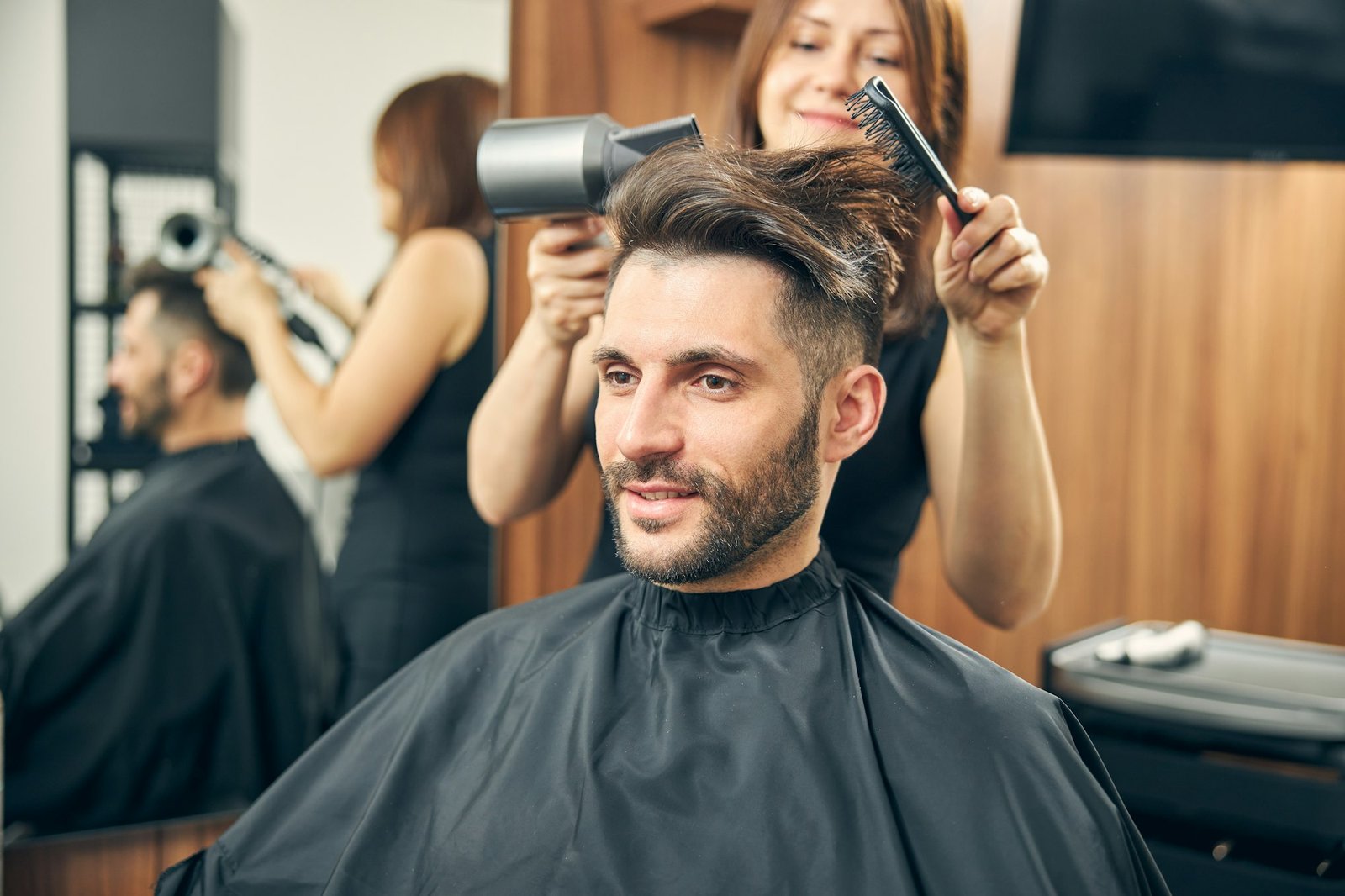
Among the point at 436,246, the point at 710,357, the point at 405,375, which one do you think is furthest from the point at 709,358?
the point at 436,246

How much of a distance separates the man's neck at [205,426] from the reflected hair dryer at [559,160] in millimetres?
948

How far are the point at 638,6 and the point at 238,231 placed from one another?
36.7 inches

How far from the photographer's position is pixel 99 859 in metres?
2.10

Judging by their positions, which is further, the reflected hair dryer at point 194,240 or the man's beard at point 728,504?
the reflected hair dryer at point 194,240

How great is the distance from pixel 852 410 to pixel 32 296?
59.9 inches

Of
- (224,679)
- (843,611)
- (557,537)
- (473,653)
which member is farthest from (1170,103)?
(224,679)

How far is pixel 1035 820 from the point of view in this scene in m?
1.03

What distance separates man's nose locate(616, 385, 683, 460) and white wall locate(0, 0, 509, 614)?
45.6 inches

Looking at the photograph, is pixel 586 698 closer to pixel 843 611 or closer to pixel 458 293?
pixel 843 611

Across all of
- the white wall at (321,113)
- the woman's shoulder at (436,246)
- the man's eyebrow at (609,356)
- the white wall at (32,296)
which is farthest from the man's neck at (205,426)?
the man's eyebrow at (609,356)

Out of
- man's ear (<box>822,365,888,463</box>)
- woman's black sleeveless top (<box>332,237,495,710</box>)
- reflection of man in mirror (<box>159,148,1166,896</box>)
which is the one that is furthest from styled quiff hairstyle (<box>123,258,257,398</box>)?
man's ear (<box>822,365,888,463</box>)

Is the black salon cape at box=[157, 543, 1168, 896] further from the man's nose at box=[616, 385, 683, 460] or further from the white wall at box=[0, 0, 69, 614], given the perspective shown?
the white wall at box=[0, 0, 69, 614]

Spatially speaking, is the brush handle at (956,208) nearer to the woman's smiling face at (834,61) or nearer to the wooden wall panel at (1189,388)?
the woman's smiling face at (834,61)

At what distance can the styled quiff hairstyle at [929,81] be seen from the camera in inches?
50.3
